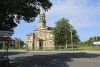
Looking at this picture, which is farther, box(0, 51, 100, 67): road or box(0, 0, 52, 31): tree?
box(0, 51, 100, 67): road

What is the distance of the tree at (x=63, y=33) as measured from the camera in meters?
110

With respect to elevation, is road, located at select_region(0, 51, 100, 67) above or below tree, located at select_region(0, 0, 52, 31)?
below

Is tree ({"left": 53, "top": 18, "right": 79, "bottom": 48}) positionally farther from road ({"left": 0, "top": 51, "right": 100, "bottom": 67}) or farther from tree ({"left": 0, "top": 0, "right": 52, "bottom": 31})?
tree ({"left": 0, "top": 0, "right": 52, "bottom": 31})

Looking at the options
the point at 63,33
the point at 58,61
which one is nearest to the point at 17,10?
the point at 58,61

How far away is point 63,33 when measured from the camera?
111 meters

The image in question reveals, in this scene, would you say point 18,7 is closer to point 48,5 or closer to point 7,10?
point 7,10

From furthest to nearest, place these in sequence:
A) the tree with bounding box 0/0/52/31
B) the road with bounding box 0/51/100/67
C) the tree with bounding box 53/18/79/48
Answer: the tree with bounding box 53/18/79/48 → the road with bounding box 0/51/100/67 → the tree with bounding box 0/0/52/31

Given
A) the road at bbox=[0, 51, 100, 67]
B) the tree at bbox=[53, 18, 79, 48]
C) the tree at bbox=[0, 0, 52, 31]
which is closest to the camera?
the tree at bbox=[0, 0, 52, 31]

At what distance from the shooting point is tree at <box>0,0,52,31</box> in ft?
85.2

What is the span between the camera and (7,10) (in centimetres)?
2689

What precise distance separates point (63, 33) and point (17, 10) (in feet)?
277

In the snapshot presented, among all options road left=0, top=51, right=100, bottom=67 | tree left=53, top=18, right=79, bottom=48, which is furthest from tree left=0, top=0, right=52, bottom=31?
tree left=53, top=18, right=79, bottom=48

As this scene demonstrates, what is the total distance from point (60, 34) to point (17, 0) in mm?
86035

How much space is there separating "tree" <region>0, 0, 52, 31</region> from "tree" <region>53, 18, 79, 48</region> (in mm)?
78986
